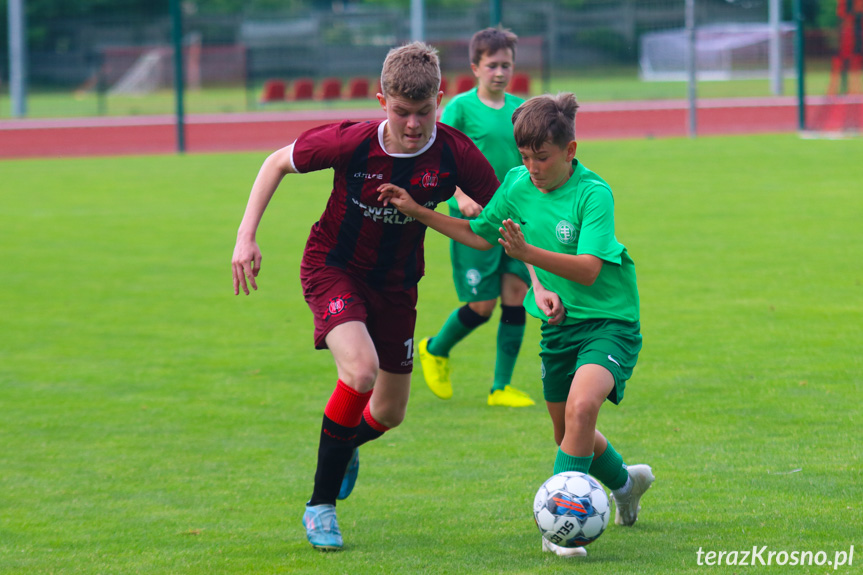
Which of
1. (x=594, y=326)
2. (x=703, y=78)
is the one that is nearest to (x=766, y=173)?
(x=594, y=326)

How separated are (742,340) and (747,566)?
385cm

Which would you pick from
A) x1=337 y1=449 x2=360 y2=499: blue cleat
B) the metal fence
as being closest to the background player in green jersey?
x1=337 y1=449 x2=360 y2=499: blue cleat

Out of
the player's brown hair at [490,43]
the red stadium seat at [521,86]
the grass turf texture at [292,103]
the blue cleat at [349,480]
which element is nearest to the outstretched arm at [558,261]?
the blue cleat at [349,480]

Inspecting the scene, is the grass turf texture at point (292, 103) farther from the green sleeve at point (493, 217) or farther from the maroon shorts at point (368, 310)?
the green sleeve at point (493, 217)

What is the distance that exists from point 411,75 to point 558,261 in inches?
34.6

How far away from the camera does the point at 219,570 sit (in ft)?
12.7

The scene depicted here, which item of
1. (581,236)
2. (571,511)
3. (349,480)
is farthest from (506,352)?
(571,511)

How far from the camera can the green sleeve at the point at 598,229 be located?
3.87m

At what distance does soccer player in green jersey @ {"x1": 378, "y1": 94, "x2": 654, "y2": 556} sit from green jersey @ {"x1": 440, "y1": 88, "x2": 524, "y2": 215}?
2.23m

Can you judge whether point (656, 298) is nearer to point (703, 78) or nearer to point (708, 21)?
point (703, 78)

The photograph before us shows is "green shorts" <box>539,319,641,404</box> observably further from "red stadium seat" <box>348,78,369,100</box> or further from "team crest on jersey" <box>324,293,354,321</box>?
"red stadium seat" <box>348,78,369,100</box>

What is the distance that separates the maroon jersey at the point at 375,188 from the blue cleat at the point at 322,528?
929mm

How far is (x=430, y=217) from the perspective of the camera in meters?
4.21

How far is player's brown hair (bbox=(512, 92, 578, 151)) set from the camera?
386 cm
